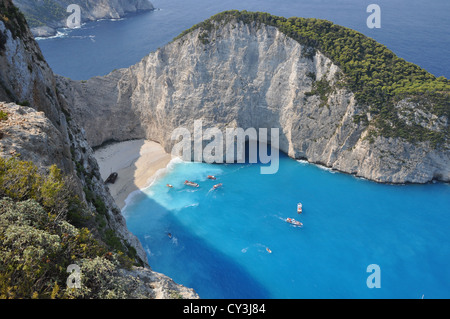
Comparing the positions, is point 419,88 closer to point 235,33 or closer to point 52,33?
point 235,33

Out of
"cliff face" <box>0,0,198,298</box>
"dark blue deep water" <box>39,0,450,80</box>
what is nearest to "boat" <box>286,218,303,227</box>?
"cliff face" <box>0,0,198,298</box>

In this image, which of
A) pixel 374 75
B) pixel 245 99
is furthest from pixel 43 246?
pixel 374 75

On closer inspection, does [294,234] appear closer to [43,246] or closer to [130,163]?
[130,163]

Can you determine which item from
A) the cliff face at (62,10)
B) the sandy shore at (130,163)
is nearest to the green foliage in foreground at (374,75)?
the sandy shore at (130,163)

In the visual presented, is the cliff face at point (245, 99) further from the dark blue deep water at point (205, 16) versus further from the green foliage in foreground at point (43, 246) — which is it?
the green foliage in foreground at point (43, 246)
